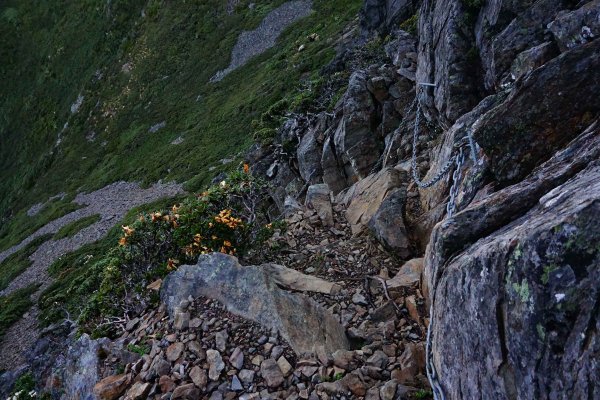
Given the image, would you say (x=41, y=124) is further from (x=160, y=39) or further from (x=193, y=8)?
(x=193, y=8)

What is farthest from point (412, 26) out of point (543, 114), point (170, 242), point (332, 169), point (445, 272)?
point (445, 272)

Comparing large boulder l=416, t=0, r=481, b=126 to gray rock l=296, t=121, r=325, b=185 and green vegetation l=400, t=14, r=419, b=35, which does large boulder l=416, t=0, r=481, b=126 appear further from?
gray rock l=296, t=121, r=325, b=185

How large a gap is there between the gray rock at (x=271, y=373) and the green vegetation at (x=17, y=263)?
4280cm

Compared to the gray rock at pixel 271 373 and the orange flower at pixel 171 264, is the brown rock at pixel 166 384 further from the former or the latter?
the orange flower at pixel 171 264

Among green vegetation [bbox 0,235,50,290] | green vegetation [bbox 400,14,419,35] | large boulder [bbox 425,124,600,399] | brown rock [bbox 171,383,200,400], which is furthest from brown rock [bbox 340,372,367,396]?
green vegetation [bbox 0,235,50,290]

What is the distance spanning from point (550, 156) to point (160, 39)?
73.3m

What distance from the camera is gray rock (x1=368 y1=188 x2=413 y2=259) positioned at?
31.9 ft

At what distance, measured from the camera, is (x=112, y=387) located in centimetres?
760

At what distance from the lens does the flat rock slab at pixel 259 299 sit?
7.64 metres

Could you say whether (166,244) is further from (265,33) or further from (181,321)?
(265,33)

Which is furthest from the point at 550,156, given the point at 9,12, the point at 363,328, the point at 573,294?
the point at 9,12

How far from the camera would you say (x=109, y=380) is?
779cm

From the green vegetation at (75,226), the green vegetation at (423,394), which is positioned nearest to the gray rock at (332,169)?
the green vegetation at (423,394)

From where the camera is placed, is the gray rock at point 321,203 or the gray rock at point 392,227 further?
the gray rock at point 321,203
